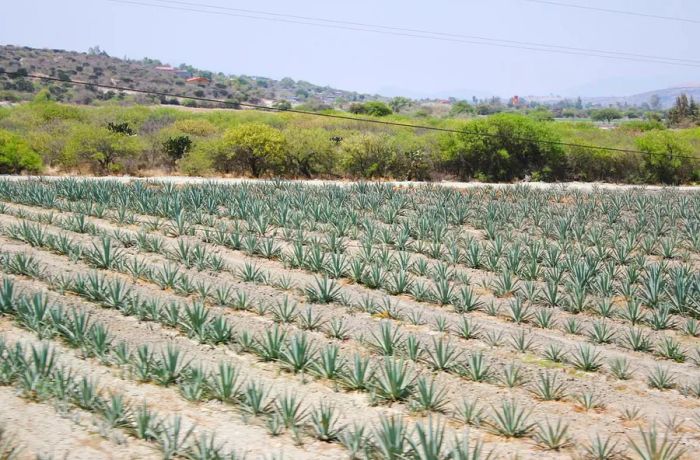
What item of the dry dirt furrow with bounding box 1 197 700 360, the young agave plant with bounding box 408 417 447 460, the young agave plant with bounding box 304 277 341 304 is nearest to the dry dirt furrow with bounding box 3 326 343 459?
the young agave plant with bounding box 408 417 447 460

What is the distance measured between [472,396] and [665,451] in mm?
2157

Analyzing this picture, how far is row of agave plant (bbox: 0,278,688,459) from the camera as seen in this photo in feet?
19.6

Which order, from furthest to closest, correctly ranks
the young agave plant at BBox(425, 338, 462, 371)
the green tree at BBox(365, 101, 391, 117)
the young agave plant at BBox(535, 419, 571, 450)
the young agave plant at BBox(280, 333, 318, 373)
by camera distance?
the green tree at BBox(365, 101, 391, 117) → the young agave plant at BBox(425, 338, 462, 371) → the young agave plant at BBox(280, 333, 318, 373) → the young agave plant at BBox(535, 419, 571, 450)

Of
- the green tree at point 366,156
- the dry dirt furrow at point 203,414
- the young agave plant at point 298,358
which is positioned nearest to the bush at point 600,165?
the green tree at point 366,156

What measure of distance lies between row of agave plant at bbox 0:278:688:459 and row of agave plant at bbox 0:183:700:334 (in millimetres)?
3614

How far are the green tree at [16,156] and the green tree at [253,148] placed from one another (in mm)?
7888

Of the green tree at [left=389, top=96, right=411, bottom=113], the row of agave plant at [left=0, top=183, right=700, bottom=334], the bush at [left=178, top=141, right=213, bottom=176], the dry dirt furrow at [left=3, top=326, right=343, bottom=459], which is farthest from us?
the green tree at [left=389, top=96, right=411, bottom=113]

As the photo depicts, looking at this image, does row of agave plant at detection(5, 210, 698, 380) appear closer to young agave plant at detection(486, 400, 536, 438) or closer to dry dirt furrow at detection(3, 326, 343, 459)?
young agave plant at detection(486, 400, 536, 438)

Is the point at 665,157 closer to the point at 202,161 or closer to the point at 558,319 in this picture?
the point at 202,161

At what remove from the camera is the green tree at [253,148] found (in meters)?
32.3

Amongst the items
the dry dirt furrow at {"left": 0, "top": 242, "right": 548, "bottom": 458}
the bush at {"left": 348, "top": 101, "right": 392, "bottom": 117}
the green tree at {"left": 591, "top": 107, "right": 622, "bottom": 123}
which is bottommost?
the dry dirt furrow at {"left": 0, "top": 242, "right": 548, "bottom": 458}

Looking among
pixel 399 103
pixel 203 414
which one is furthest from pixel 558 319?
pixel 399 103

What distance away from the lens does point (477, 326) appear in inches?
390

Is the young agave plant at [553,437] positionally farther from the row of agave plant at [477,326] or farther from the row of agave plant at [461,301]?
the row of agave plant at [461,301]
